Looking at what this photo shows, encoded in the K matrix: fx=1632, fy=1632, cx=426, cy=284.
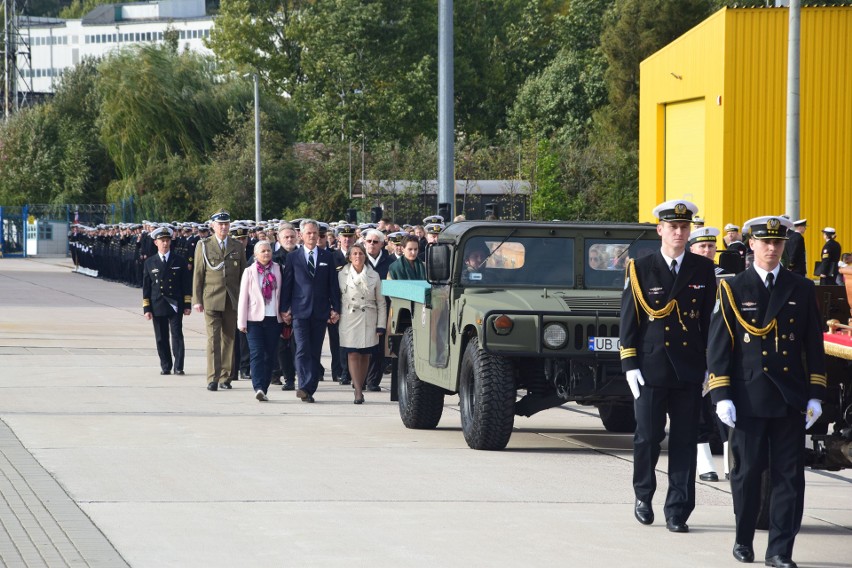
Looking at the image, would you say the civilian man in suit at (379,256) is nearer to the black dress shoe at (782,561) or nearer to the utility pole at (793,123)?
the utility pole at (793,123)

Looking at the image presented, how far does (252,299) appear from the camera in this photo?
635 inches

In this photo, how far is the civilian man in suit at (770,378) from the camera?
7.64 m

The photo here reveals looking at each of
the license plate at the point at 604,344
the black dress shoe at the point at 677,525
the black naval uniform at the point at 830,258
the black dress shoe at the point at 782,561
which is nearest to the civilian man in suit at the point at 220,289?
the license plate at the point at 604,344

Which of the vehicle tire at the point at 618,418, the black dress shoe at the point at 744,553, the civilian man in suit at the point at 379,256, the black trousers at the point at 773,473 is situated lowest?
the vehicle tire at the point at 618,418

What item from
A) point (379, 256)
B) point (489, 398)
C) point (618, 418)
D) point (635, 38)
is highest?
point (635, 38)

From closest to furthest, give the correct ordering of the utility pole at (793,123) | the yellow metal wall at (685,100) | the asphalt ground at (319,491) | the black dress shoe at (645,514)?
the asphalt ground at (319,491) < the black dress shoe at (645,514) < the utility pole at (793,123) < the yellow metal wall at (685,100)

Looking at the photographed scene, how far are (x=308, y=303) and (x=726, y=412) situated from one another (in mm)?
8594

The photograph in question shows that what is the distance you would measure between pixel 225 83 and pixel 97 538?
6150cm

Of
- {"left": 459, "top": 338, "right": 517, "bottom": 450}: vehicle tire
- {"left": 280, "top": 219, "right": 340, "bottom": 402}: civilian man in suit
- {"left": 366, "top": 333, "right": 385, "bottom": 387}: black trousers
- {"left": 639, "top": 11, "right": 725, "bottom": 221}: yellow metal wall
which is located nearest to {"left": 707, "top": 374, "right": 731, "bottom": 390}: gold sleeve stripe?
{"left": 459, "top": 338, "right": 517, "bottom": 450}: vehicle tire

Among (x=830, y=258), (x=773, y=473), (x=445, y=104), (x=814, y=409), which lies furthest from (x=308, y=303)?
(x=830, y=258)

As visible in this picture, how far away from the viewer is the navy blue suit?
15805mm

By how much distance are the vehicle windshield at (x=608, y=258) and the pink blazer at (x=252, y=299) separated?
13.4ft

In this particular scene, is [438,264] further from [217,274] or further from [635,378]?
[217,274]

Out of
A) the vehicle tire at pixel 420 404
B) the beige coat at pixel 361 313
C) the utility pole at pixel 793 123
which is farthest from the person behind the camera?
the utility pole at pixel 793 123
